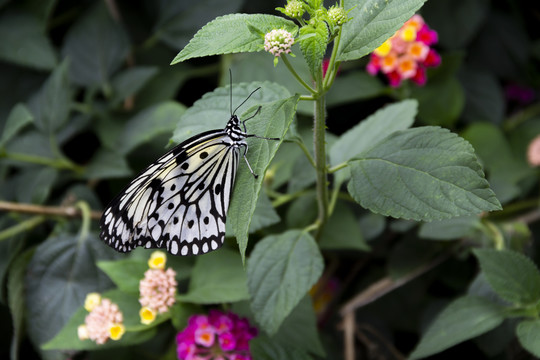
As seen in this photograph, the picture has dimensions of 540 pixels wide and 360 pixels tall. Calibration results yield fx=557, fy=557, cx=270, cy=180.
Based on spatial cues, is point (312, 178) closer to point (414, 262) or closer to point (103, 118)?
point (414, 262)

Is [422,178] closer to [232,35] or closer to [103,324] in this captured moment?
[232,35]

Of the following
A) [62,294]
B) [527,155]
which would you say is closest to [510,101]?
Result: [527,155]

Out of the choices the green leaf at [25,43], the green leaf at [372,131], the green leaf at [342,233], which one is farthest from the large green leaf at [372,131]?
the green leaf at [25,43]

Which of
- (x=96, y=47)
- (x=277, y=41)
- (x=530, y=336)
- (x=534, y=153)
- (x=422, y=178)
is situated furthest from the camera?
(x=96, y=47)

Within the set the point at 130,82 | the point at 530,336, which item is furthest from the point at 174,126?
the point at 530,336

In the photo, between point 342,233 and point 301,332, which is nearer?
point 301,332
